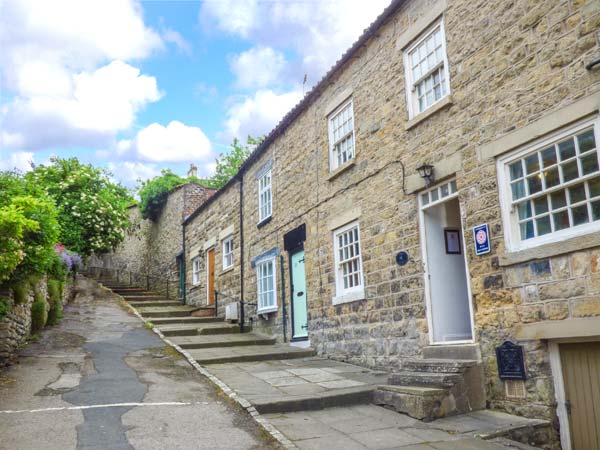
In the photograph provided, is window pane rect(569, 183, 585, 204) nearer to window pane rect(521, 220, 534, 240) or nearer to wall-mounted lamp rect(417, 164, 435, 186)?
window pane rect(521, 220, 534, 240)

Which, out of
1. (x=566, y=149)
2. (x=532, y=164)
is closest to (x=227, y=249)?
(x=532, y=164)

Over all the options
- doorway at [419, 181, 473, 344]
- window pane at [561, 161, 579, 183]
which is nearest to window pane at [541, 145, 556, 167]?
window pane at [561, 161, 579, 183]

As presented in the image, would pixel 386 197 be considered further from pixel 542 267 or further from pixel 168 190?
pixel 168 190

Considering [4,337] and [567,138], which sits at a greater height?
[567,138]

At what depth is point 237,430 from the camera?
6125 millimetres

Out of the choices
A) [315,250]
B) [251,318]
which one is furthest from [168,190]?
[315,250]

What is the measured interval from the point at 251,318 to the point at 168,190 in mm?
10489

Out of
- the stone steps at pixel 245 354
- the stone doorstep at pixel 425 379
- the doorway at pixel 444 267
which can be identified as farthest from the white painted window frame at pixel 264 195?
the stone doorstep at pixel 425 379

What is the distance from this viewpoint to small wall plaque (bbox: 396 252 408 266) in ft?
27.1

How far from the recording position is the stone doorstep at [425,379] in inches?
260

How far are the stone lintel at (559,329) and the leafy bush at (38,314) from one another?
9.72 m

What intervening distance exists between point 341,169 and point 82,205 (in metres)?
14.1

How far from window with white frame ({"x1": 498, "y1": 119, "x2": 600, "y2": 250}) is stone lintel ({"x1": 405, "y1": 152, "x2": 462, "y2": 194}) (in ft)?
2.56

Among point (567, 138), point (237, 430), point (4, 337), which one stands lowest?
point (237, 430)
